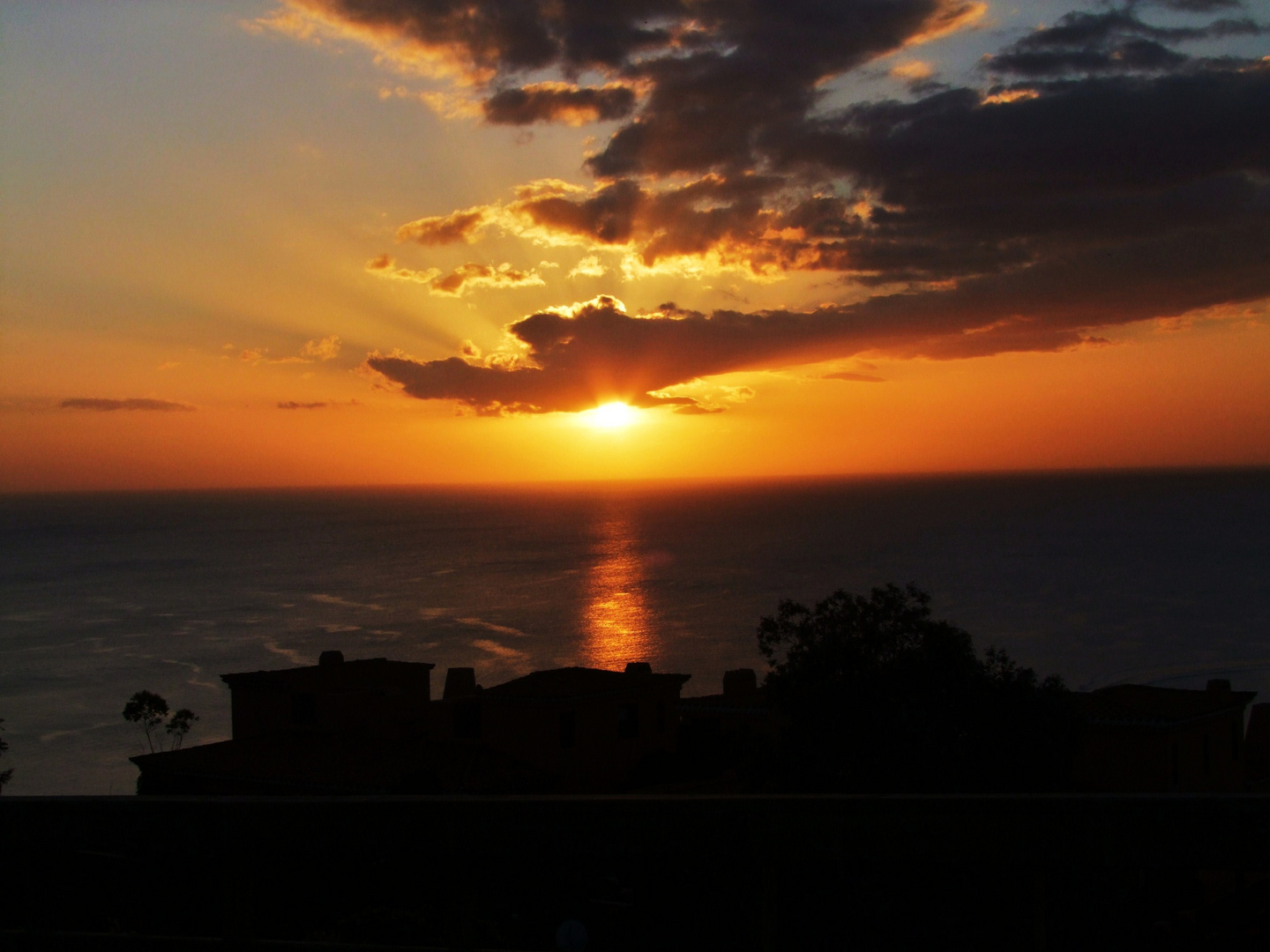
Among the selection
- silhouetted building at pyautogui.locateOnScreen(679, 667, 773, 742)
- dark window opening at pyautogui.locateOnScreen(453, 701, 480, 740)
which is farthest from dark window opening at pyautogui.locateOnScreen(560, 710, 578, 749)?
silhouetted building at pyautogui.locateOnScreen(679, 667, 773, 742)

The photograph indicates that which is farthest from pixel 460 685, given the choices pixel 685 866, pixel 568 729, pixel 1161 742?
pixel 685 866

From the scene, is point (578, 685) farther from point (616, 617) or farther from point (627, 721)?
point (616, 617)

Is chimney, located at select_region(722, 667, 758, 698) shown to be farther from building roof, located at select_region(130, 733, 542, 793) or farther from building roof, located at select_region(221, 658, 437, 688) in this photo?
building roof, located at select_region(130, 733, 542, 793)

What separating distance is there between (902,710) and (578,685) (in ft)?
51.7

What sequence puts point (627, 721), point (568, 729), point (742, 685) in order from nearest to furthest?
point (568, 729) < point (627, 721) < point (742, 685)

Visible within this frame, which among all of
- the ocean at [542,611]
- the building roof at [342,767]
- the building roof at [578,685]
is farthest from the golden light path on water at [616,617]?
the building roof at [342,767]

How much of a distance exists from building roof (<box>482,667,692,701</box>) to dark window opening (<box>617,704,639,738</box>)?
1.73ft

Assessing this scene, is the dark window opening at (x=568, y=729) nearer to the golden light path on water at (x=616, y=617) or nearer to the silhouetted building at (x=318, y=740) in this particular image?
the silhouetted building at (x=318, y=740)

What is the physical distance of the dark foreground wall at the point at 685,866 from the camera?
76.7 inches

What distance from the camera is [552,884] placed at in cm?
210

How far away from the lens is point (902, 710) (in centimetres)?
1772

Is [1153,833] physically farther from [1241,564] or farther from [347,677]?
[1241,564]

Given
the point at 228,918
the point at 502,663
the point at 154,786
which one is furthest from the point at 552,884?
the point at 502,663

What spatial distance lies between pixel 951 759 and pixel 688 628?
89.9 m
